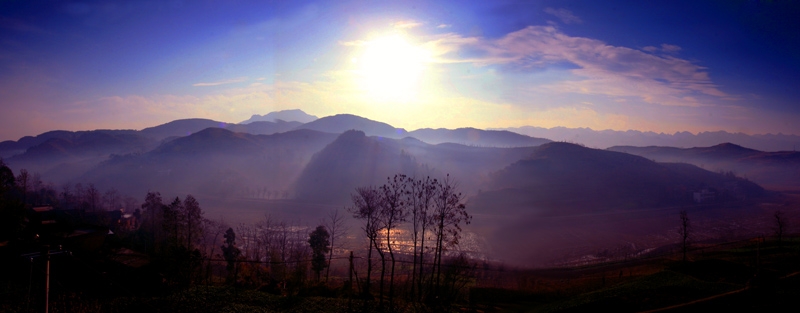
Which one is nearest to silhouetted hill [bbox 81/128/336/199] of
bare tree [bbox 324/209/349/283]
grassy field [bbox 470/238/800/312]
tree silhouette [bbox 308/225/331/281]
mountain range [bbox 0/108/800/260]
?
mountain range [bbox 0/108/800/260]

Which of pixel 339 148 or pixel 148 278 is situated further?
pixel 339 148

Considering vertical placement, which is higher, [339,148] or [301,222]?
[339,148]

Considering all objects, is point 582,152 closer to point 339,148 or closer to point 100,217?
point 339,148

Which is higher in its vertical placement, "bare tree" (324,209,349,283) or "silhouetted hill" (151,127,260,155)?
"silhouetted hill" (151,127,260,155)

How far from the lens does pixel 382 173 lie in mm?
127938

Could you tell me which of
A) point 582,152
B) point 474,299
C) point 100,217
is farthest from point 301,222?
point 582,152

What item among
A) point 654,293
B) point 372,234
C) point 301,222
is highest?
point 372,234

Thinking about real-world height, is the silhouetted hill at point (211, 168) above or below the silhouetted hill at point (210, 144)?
below

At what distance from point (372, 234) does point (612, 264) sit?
1319 inches

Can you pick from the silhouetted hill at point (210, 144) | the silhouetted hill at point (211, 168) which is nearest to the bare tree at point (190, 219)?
the silhouetted hill at point (211, 168)

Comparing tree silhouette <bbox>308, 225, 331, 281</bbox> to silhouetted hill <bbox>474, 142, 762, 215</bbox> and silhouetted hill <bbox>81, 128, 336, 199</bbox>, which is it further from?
silhouetted hill <bbox>81, 128, 336, 199</bbox>

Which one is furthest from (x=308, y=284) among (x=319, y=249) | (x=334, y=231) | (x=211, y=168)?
(x=211, y=168)

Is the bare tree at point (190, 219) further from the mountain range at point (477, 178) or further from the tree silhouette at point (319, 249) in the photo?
the mountain range at point (477, 178)

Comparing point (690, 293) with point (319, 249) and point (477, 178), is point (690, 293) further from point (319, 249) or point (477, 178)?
point (477, 178)
